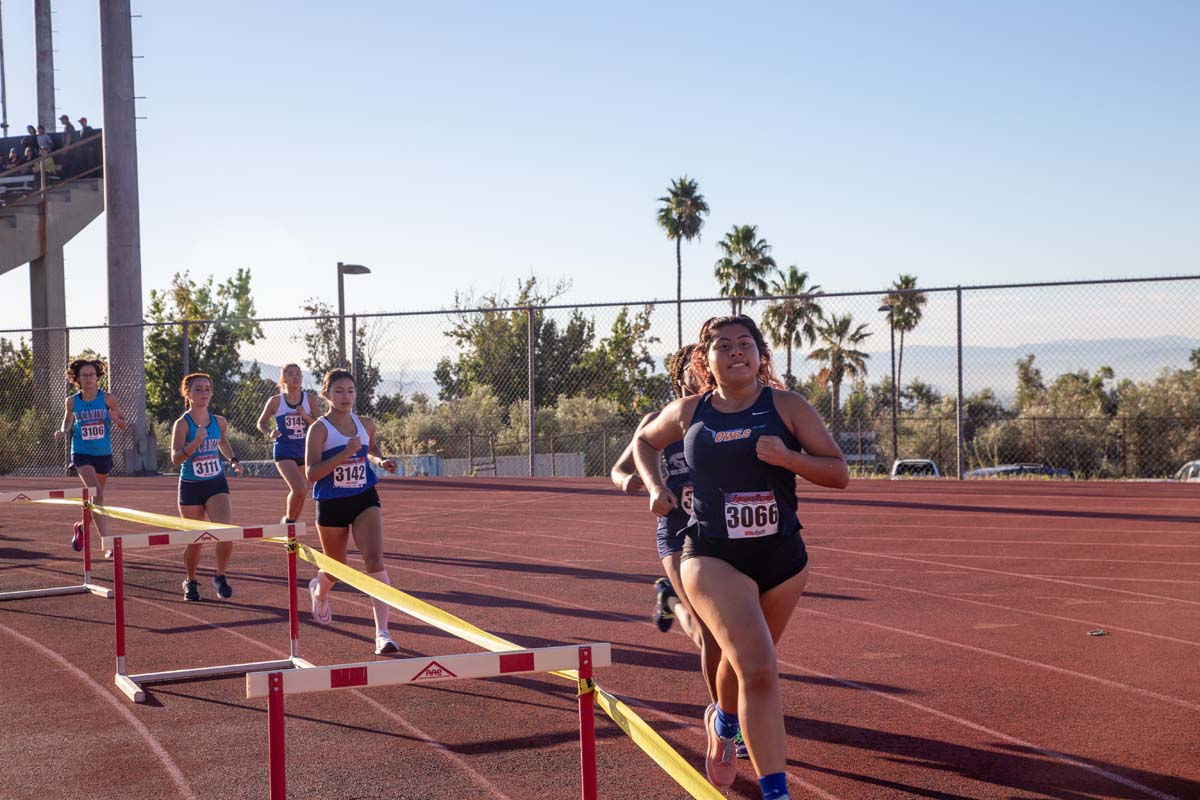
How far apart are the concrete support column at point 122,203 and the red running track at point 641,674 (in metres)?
11.2

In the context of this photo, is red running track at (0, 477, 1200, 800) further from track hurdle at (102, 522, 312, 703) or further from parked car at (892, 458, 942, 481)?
parked car at (892, 458, 942, 481)

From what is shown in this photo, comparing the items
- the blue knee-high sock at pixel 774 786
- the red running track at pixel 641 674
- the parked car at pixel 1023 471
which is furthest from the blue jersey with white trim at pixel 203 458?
the parked car at pixel 1023 471

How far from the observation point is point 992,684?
23.2ft

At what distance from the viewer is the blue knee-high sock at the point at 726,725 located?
5.04 meters

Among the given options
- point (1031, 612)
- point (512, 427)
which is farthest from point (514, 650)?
point (512, 427)

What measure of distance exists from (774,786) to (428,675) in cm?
138

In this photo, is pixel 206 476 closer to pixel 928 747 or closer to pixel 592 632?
pixel 592 632

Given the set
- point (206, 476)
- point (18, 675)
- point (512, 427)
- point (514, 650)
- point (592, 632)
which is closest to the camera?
point (514, 650)

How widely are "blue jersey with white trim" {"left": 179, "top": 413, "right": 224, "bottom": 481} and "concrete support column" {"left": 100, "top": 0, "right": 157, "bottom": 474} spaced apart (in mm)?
15874

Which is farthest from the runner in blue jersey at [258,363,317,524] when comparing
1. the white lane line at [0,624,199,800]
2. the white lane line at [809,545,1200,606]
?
the white lane line at [809,545,1200,606]

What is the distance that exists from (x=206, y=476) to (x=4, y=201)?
25998mm

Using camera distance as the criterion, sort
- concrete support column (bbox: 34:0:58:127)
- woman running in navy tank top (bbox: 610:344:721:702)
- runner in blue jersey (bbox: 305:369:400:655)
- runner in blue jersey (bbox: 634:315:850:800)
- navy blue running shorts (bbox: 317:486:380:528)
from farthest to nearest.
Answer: concrete support column (bbox: 34:0:58:127), navy blue running shorts (bbox: 317:486:380:528), runner in blue jersey (bbox: 305:369:400:655), woman running in navy tank top (bbox: 610:344:721:702), runner in blue jersey (bbox: 634:315:850:800)

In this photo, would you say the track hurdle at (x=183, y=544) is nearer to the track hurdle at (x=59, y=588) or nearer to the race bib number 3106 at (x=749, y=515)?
the track hurdle at (x=59, y=588)

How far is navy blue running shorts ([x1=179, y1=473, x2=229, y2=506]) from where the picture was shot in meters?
10.5
